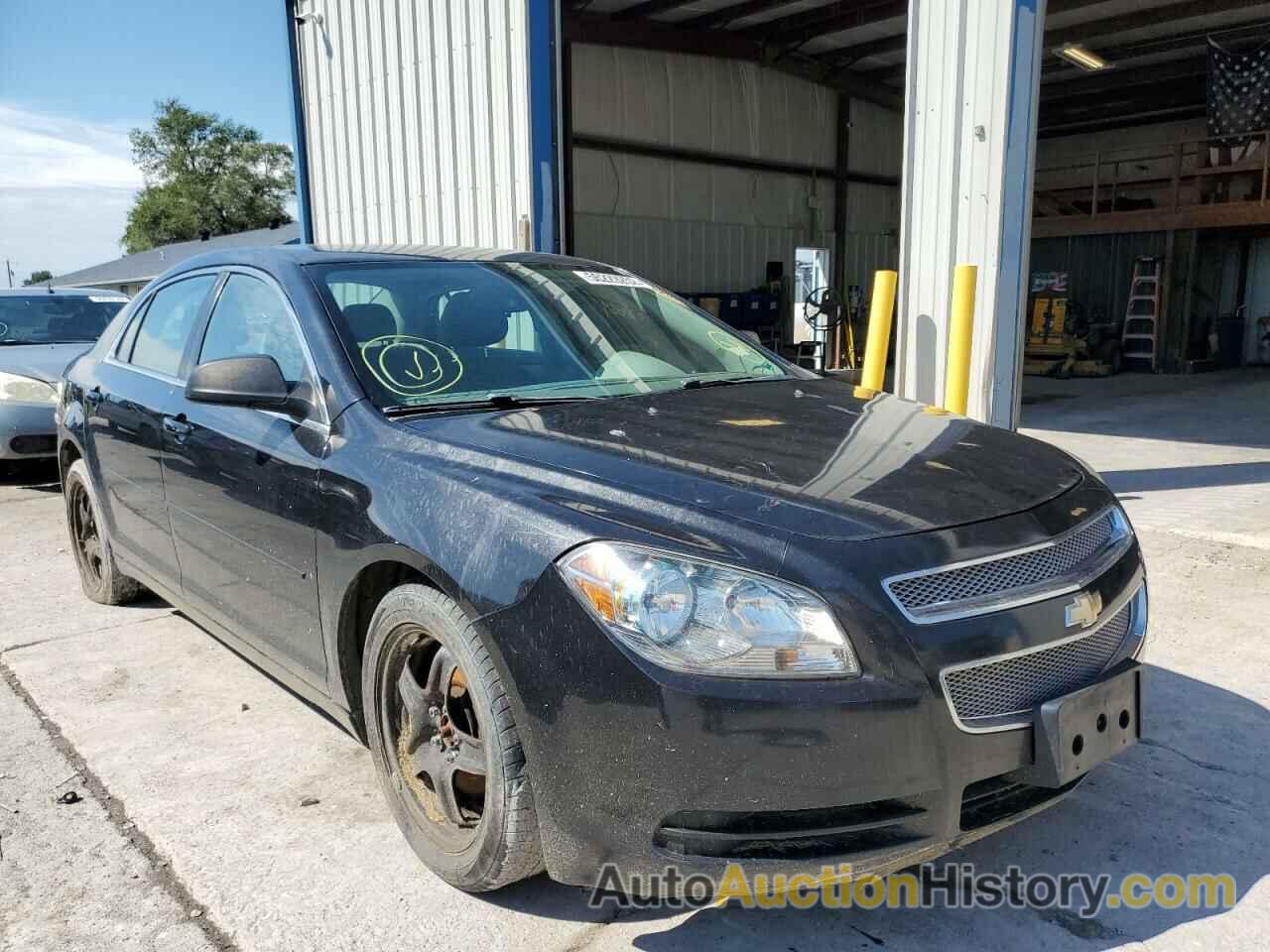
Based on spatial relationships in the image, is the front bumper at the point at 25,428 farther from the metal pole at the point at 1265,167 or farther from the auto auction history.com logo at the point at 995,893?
the metal pole at the point at 1265,167

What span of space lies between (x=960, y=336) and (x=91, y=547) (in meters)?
4.78

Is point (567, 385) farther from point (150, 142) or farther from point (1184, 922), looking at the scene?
point (150, 142)

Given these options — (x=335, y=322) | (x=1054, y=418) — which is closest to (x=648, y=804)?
(x=335, y=322)

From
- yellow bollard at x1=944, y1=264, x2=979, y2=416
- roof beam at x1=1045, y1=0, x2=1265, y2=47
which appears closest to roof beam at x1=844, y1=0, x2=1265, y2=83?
roof beam at x1=1045, y1=0, x2=1265, y2=47

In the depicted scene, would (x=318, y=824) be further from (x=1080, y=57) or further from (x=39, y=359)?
(x=1080, y=57)

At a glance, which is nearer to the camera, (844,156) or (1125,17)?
(1125,17)

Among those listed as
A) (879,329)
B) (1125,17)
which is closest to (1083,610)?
(879,329)

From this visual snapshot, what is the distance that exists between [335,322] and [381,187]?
7.83 meters

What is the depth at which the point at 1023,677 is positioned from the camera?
192 cm

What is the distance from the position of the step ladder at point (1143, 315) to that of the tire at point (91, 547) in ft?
56.1

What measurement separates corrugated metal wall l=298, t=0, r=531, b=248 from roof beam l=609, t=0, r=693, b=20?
24.2ft

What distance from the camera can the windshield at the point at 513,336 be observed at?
A: 2.74 m

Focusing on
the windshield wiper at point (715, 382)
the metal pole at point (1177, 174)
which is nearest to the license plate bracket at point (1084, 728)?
the windshield wiper at point (715, 382)

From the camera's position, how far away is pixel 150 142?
61.1 m
